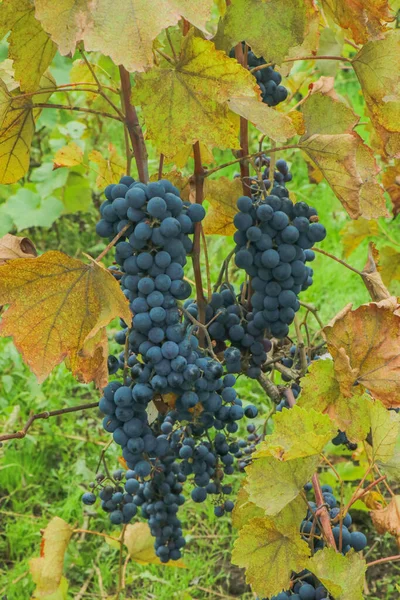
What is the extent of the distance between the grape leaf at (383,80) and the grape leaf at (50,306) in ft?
1.49

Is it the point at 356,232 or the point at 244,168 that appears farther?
the point at 356,232

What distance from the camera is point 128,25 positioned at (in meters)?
0.74

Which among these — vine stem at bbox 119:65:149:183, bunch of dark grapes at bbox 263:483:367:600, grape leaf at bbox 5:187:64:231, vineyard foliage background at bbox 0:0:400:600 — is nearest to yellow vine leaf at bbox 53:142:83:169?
vineyard foliage background at bbox 0:0:400:600

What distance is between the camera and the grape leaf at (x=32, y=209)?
2.37 metres

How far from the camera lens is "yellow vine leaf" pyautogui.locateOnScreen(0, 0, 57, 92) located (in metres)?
0.93

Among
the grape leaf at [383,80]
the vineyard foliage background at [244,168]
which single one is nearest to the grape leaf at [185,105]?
the vineyard foliage background at [244,168]

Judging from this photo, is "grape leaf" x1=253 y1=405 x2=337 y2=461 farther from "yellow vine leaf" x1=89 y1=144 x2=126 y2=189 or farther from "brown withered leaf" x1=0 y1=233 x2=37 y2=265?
"yellow vine leaf" x1=89 y1=144 x2=126 y2=189

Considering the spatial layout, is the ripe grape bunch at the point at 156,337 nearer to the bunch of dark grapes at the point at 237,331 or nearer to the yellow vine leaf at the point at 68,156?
the bunch of dark grapes at the point at 237,331

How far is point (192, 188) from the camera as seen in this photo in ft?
3.77

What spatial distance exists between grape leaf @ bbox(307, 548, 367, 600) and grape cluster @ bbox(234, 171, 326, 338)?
347 mm

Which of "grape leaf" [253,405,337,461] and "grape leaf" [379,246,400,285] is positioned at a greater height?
"grape leaf" [253,405,337,461]

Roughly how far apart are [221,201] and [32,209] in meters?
1.42

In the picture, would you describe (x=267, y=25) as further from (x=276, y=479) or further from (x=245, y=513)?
(x=245, y=513)

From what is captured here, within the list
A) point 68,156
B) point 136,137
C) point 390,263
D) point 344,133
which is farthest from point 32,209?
point 344,133
